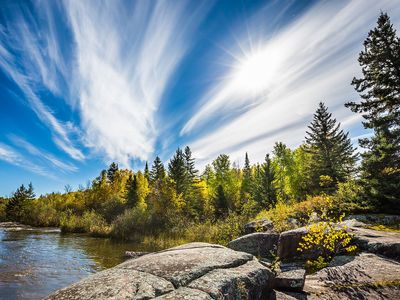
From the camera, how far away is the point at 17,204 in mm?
55250

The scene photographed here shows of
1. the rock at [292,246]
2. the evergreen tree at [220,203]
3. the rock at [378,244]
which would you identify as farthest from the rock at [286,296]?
the evergreen tree at [220,203]

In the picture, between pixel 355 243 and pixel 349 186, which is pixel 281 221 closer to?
pixel 355 243

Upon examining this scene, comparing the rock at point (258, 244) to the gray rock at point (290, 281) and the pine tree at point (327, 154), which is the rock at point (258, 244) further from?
the pine tree at point (327, 154)

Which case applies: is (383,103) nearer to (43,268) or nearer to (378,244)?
(378,244)

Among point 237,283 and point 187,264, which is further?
point 187,264

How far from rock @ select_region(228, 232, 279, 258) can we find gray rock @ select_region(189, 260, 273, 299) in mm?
4148

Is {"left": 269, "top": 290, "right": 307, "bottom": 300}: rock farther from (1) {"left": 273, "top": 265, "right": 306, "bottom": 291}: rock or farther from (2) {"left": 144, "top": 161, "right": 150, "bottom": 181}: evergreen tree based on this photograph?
(2) {"left": 144, "top": 161, "right": 150, "bottom": 181}: evergreen tree

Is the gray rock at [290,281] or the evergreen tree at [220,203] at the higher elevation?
the evergreen tree at [220,203]

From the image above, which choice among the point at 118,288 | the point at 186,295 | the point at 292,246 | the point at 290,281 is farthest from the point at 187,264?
the point at 292,246

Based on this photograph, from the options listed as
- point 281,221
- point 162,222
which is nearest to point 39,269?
point 281,221

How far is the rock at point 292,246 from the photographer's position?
7766mm

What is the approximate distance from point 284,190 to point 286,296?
36.9 m

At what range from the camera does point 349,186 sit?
16.4 m

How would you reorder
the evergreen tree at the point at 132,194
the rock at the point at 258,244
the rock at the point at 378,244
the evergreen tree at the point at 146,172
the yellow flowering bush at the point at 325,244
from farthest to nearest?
the evergreen tree at the point at 146,172 → the evergreen tree at the point at 132,194 → the rock at the point at 258,244 → the yellow flowering bush at the point at 325,244 → the rock at the point at 378,244
